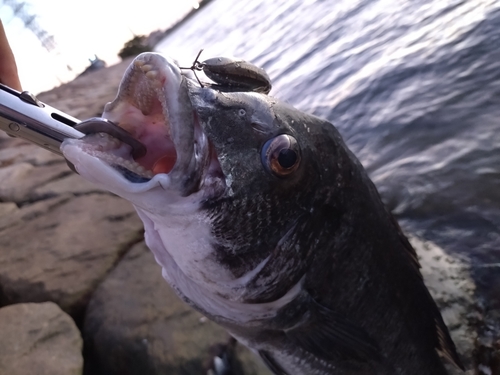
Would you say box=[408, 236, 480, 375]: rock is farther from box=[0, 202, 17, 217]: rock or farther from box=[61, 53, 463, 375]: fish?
box=[0, 202, 17, 217]: rock

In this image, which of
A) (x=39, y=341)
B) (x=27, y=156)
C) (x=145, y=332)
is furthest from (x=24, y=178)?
(x=145, y=332)

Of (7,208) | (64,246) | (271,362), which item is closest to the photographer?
(271,362)

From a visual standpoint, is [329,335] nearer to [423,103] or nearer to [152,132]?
[152,132]

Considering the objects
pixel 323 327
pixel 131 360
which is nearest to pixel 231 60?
pixel 323 327

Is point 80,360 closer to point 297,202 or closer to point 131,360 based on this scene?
point 131,360

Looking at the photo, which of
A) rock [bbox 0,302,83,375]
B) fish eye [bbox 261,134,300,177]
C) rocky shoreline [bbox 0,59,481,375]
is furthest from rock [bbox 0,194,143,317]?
fish eye [bbox 261,134,300,177]

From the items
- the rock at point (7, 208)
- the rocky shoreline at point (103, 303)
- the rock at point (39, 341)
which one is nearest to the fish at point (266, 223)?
the rocky shoreline at point (103, 303)
